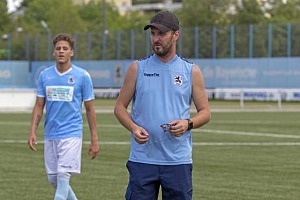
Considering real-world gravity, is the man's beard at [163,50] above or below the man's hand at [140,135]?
above

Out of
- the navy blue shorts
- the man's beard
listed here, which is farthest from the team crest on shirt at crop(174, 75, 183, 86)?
the navy blue shorts

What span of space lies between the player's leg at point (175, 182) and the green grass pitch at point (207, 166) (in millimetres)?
5856

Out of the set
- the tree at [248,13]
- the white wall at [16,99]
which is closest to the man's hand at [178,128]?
the white wall at [16,99]

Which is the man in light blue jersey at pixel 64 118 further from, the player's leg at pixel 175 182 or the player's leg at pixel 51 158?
the player's leg at pixel 175 182

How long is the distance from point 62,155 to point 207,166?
767 cm

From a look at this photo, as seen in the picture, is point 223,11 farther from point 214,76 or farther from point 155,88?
point 155,88

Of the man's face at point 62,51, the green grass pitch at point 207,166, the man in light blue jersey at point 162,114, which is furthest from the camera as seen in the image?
the green grass pitch at point 207,166

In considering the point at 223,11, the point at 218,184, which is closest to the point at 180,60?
the point at 218,184

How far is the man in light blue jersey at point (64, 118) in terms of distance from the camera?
1134 centimetres

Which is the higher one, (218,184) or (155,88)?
(155,88)

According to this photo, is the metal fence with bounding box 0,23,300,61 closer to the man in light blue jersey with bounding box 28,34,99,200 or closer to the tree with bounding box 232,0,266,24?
the tree with bounding box 232,0,266,24

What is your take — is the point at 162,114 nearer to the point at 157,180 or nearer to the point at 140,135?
the point at 140,135

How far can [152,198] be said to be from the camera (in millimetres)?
8156

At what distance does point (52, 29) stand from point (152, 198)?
320ft
